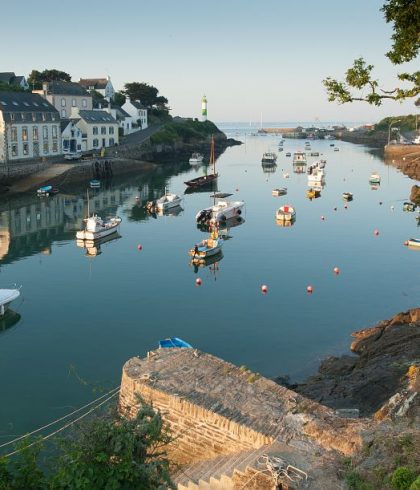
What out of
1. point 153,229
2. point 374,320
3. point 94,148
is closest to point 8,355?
point 374,320

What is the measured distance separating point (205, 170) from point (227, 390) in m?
89.1

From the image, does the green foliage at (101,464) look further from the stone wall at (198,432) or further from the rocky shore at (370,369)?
the rocky shore at (370,369)

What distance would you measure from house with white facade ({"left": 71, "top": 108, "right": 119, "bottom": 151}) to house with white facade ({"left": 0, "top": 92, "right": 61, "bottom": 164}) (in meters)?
8.42

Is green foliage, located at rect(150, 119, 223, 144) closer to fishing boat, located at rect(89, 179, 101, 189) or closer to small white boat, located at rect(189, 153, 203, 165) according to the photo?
small white boat, located at rect(189, 153, 203, 165)

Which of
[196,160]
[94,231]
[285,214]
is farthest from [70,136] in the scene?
[94,231]

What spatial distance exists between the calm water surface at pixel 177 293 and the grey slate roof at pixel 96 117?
36.0 meters

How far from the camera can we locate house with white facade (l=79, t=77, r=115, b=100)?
130125mm

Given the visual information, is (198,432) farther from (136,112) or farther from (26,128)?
(136,112)

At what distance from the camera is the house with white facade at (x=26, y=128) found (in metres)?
74.9

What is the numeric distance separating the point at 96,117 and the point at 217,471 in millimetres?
92056

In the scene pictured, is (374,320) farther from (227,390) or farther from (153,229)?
(153,229)

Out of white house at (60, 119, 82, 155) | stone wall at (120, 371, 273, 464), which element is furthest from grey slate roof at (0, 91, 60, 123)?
stone wall at (120, 371, 273, 464)

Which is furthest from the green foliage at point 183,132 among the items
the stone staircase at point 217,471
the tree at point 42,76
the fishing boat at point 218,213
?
the stone staircase at point 217,471

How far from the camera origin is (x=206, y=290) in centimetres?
3412
